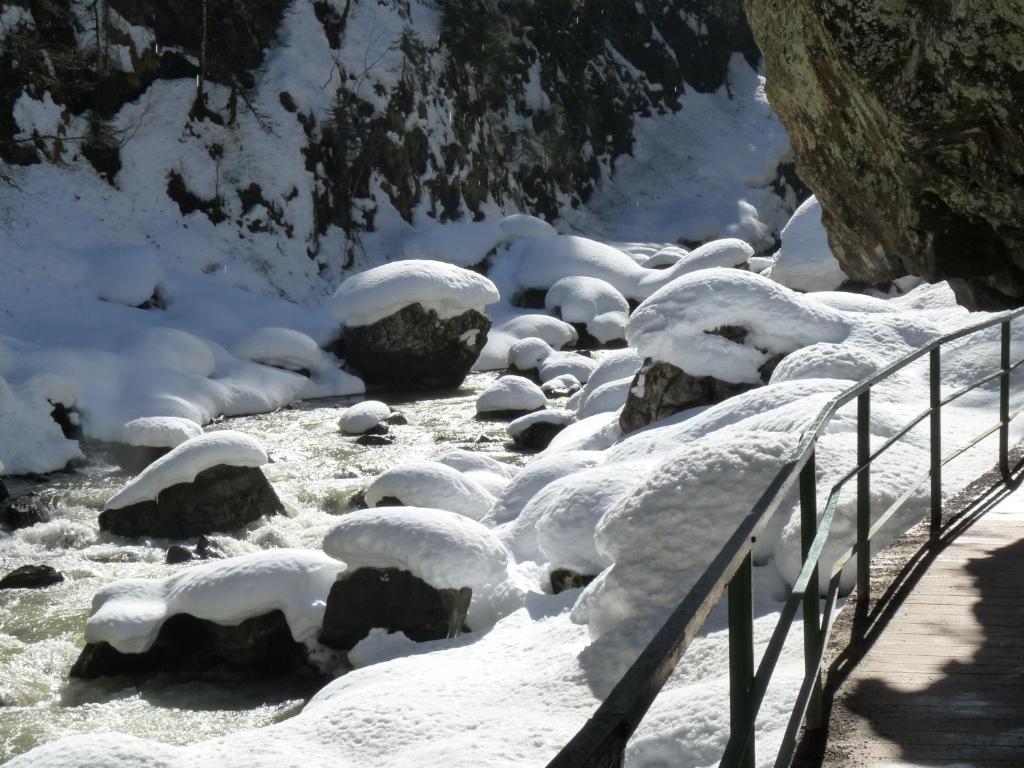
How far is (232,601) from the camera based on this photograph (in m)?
8.12

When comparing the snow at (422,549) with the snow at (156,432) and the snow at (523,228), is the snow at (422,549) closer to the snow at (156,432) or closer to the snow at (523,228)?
the snow at (156,432)

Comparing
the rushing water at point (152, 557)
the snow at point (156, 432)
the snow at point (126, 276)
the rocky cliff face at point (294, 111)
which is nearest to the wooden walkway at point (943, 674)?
the rushing water at point (152, 557)

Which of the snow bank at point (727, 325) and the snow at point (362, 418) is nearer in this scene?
the snow bank at point (727, 325)

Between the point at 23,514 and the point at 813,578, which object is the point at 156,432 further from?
the point at 813,578

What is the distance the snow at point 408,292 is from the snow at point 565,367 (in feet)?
4.95

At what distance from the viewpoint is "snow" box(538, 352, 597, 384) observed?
64.6 feet

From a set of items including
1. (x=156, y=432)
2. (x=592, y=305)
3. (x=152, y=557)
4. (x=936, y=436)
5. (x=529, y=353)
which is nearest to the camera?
(x=936, y=436)

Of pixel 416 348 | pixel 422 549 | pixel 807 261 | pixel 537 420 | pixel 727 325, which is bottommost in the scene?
pixel 422 549

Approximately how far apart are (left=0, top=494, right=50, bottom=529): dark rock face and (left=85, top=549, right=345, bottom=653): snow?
3.51 m

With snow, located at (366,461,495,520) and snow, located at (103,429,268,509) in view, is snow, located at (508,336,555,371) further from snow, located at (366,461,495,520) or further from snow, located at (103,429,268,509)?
snow, located at (366,461,495,520)

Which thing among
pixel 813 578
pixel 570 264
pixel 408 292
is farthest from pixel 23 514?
pixel 570 264

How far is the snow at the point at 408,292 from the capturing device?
744 inches

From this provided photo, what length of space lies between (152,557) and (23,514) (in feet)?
5.75

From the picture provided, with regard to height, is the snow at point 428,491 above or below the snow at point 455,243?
below
